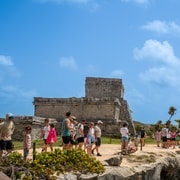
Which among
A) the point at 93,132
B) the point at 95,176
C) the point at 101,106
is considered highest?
the point at 101,106

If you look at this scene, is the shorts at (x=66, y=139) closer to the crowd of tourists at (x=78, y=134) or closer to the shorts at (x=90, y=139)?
the crowd of tourists at (x=78, y=134)

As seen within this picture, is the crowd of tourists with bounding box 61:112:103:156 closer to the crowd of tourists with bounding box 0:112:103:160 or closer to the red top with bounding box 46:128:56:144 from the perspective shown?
the crowd of tourists with bounding box 0:112:103:160

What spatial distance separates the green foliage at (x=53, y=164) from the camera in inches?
464

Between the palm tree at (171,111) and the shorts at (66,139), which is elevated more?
the palm tree at (171,111)

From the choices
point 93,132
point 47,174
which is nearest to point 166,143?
point 93,132

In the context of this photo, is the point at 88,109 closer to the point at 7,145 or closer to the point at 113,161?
the point at 113,161

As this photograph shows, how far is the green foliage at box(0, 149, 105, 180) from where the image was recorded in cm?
1178

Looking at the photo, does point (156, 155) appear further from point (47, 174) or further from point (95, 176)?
point (47, 174)

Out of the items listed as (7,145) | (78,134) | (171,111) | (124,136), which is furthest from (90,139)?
(171,111)

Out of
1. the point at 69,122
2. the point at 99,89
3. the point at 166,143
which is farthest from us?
the point at 99,89

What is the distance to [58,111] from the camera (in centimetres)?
3944

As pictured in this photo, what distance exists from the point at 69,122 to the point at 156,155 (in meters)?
7.53

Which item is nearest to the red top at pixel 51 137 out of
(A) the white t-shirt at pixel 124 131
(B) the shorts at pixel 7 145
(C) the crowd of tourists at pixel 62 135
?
(C) the crowd of tourists at pixel 62 135

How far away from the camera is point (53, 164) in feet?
41.4
